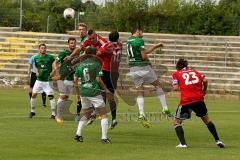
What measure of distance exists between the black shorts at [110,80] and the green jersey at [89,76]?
3116 millimetres

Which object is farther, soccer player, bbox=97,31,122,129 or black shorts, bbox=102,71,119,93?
black shorts, bbox=102,71,119,93

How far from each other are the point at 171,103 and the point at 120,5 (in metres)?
21.7

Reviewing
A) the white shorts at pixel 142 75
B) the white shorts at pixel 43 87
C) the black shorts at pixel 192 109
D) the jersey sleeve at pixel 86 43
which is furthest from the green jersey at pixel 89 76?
the white shorts at pixel 43 87

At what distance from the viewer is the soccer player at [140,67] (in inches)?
749

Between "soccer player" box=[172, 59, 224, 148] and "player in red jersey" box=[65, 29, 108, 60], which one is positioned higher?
"player in red jersey" box=[65, 29, 108, 60]

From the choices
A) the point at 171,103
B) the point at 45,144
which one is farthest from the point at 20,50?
the point at 45,144

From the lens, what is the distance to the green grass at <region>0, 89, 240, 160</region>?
45.5ft

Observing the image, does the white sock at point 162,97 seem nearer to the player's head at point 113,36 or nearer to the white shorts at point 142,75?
the white shorts at point 142,75

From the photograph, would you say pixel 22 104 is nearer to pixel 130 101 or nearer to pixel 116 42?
pixel 130 101

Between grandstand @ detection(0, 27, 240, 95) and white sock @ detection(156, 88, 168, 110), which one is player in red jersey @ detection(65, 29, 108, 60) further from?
grandstand @ detection(0, 27, 240, 95)

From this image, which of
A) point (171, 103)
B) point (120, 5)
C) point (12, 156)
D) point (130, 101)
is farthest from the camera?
point (120, 5)

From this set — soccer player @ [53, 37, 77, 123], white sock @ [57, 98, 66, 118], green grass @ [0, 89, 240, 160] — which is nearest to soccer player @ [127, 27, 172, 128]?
green grass @ [0, 89, 240, 160]

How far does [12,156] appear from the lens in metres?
13.5

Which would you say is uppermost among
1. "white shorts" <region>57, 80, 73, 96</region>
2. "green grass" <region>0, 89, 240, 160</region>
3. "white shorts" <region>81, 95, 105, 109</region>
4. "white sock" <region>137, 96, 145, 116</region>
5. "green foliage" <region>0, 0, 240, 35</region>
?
"green foliage" <region>0, 0, 240, 35</region>
